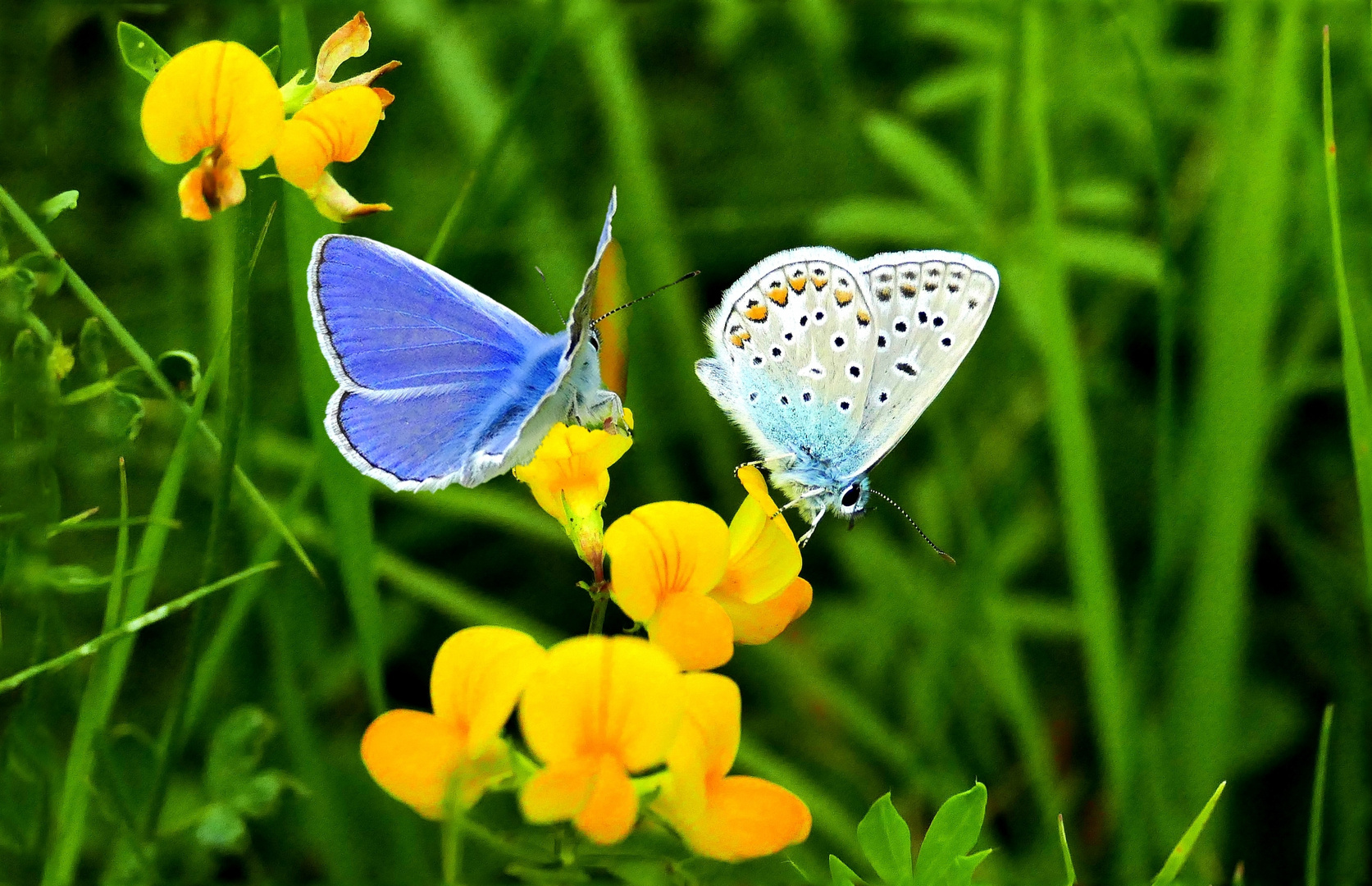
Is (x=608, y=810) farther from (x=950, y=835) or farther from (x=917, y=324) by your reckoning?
(x=917, y=324)

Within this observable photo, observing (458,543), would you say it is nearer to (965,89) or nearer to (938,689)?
(938,689)

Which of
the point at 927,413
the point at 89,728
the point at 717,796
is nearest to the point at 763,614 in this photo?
the point at 717,796

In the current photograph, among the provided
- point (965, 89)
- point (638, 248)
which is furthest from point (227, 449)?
point (965, 89)

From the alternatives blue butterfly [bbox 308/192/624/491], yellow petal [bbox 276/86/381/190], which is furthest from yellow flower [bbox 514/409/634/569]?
yellow petal [bbox 276/86/381/190]

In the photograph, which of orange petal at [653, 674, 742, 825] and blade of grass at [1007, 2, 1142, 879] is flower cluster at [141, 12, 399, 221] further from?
blade of grass at [1007, 2, 1142, 879]

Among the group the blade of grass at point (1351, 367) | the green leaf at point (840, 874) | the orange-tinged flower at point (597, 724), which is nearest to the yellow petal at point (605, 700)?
the orange-tinged flower at point (597, 724)
